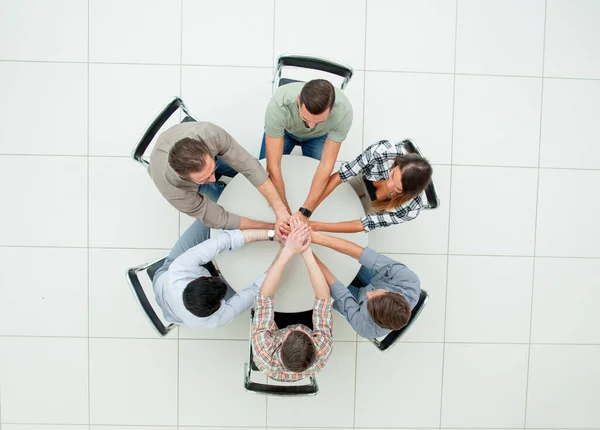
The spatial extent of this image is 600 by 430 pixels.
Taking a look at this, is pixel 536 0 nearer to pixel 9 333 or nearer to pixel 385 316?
pixel 385 316

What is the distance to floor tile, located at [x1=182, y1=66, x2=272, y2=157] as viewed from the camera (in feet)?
8.63

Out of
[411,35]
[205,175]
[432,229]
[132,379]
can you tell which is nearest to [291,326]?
[205,175]

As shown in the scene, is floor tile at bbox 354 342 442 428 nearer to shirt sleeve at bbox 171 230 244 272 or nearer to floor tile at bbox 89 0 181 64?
shirt sleeve at bbox 171 230 244 272

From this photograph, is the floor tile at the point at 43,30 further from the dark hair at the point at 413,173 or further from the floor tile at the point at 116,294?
the dark hair at the point at 413,173

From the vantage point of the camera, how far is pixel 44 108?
2617mm

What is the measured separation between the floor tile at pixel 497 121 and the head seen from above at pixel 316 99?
129cm

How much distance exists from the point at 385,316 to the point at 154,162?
4.14 feet

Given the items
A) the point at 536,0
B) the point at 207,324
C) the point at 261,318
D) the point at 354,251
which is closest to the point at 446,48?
the point at 536,0

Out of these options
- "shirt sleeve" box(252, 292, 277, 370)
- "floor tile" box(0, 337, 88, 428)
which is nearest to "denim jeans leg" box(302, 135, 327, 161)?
"shirt sleeve" box(252, 292, 277, 370)

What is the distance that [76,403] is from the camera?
→ 105 inches

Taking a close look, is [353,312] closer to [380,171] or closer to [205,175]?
[380,171]

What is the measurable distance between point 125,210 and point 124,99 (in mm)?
714

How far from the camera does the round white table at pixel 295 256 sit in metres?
2.01

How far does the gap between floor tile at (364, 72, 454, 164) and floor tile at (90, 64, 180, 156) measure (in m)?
1.28
